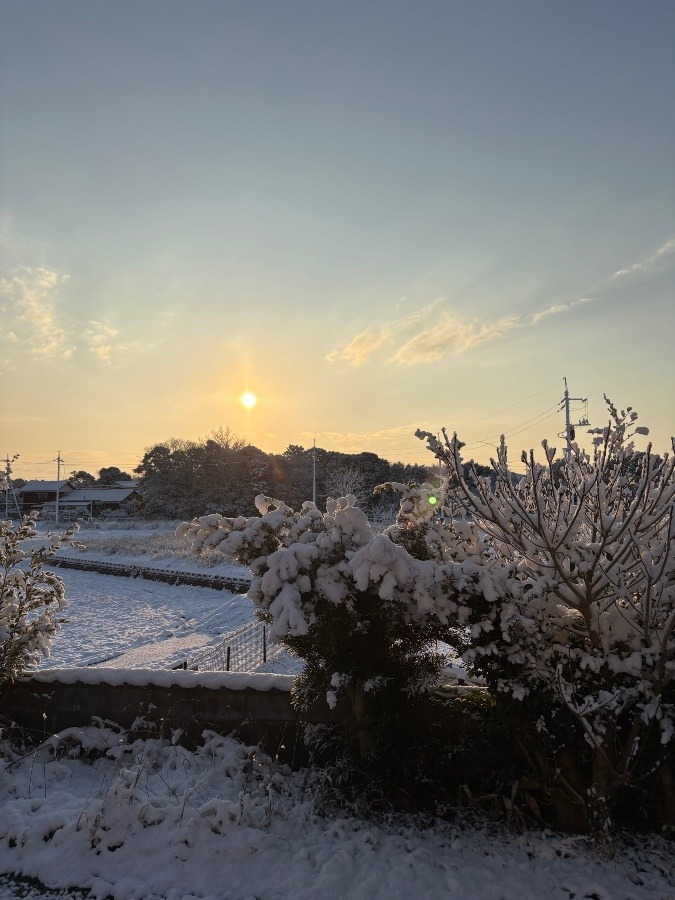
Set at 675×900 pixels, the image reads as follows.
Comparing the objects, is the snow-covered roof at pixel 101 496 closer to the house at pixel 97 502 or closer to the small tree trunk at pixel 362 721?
the house at pixel 97 502

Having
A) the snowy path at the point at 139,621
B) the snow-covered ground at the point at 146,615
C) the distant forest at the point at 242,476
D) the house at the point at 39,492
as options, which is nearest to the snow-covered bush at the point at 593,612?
the snow-covered ground at the point at 146,615

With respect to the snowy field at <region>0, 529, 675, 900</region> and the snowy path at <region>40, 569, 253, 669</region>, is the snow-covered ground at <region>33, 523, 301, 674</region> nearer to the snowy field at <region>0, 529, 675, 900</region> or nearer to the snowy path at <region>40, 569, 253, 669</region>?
the snowy path at <region>40, 569, 253, 669</region>

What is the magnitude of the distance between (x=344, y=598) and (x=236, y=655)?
374 inches

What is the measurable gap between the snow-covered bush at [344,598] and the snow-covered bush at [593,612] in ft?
1.51

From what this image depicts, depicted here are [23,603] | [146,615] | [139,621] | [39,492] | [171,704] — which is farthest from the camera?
[39,492]

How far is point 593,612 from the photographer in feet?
14.0

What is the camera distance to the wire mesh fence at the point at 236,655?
11789 millimetres

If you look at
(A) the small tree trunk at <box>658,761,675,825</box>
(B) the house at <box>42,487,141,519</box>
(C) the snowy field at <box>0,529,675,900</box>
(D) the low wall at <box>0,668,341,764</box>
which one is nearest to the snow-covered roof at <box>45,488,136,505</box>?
(B) the house at <box>42,487,141,519</box>

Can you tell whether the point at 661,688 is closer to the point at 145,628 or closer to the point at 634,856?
the point at 634,856

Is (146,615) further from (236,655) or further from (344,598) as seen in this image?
(344,598)

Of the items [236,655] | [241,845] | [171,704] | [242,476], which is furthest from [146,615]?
[242,476]

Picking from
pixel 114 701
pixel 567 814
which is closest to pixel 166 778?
pixel 114 701

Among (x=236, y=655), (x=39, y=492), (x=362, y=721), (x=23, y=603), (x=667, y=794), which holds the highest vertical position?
(x=39, y=492)

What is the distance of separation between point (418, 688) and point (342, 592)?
1.12m
